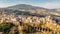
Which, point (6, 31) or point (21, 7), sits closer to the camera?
point (6, 31)

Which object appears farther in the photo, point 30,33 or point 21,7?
point 21,7

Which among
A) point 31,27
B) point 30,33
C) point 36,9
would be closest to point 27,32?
point 30,33

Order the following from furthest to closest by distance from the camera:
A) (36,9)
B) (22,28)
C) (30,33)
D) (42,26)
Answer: (36,9) < (42,26) < (22,28) < (30,33)

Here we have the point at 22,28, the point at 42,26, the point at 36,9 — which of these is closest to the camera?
the point at 22,28

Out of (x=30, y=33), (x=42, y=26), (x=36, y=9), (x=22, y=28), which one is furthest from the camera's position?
(x=36, y=9)

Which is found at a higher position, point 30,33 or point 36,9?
point 30,33

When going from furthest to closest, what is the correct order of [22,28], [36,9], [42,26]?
[36,9] < [42,26] < [22,28]

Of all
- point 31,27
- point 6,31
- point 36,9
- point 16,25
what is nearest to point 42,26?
point 31,27

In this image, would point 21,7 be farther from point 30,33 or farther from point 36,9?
point 30,33

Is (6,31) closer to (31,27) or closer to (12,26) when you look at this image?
(12,26)
